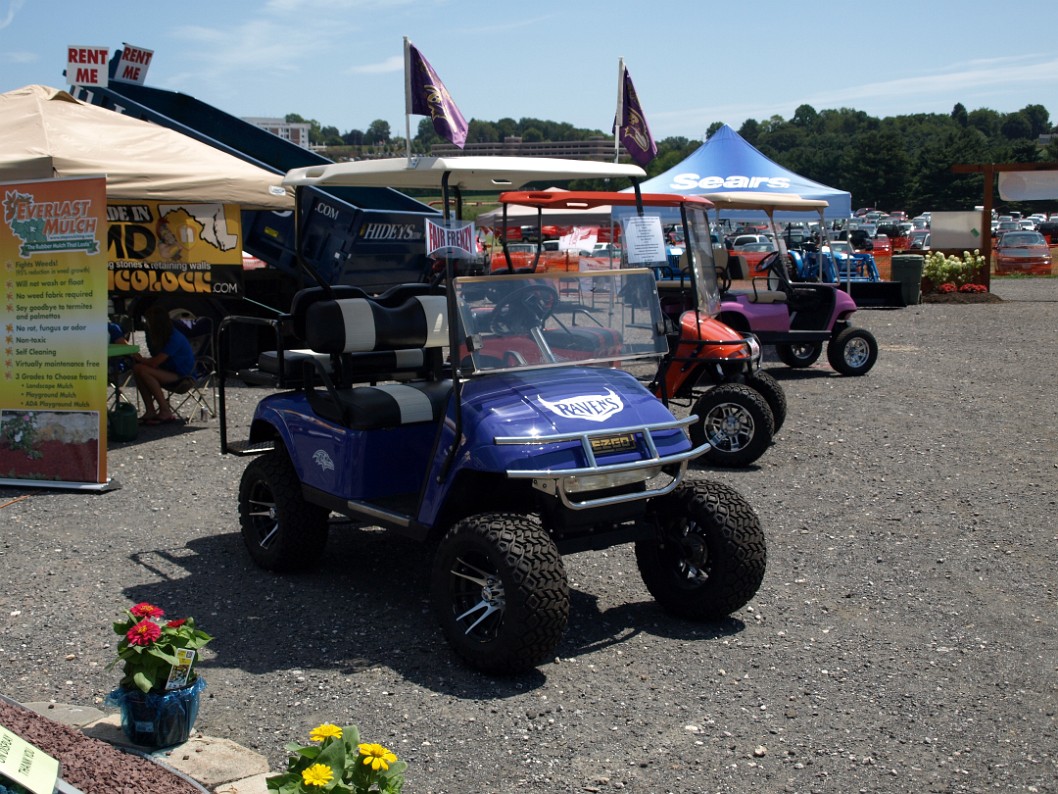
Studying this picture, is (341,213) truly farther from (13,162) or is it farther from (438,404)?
(438,404)

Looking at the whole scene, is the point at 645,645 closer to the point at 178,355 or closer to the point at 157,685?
the point at 157,685

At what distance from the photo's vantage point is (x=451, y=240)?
498 centimetres

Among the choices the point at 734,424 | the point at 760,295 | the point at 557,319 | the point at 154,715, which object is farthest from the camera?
the point at 760,295

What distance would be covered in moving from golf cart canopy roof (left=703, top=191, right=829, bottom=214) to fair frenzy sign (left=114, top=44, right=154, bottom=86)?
792 centimetres

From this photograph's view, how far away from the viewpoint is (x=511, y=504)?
530cm

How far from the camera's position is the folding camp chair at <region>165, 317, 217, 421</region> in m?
10.5

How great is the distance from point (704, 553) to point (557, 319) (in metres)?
1.32

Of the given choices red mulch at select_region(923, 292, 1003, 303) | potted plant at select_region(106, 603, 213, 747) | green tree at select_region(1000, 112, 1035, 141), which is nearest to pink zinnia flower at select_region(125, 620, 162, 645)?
potted plant at select_region(106, 603, 213, 747)

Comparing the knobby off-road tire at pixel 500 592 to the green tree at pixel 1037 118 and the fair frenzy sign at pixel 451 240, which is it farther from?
the green tree at pixel 1037 118

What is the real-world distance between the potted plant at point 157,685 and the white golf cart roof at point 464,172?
2301mm

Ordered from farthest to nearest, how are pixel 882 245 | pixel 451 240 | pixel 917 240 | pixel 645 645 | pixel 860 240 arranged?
pixel 882 245
pixel 860 240
pixel 917 240
pixel 645 645
pixel 451 240

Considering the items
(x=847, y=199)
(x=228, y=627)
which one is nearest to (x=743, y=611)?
(x=228, y=627)

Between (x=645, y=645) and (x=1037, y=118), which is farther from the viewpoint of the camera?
(x=1037, y=118)

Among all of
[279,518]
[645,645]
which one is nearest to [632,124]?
[279,518]
